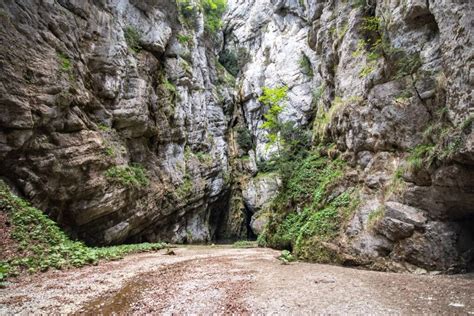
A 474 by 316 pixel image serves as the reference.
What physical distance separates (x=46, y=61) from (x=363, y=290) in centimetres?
1440

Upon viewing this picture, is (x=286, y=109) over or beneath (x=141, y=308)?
over

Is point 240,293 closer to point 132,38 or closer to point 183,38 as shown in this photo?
point 132,38

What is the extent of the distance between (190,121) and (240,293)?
66.4ft

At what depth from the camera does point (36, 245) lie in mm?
8531

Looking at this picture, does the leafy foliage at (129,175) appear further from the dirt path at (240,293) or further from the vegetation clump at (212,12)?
the vegetation clump at (212,12)

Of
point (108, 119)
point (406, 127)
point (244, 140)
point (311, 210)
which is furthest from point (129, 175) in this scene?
point (244, 140)

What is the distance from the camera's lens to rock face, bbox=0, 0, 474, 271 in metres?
7.29

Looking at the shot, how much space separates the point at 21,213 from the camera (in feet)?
30.2

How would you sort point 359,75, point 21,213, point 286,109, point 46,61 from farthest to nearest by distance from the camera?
point 286,109, point 359,75, point 46,61, point 21,213

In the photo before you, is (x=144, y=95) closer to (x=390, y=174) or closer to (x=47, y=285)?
(x=47, y=285)

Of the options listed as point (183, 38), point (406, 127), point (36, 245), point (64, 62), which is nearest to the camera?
point (36, 245)

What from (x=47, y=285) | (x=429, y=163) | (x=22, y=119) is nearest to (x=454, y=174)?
(x=429, y=163)

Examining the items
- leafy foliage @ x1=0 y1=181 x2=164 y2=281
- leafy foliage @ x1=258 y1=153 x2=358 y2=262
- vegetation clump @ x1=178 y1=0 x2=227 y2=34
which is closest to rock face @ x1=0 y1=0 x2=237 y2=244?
leafy foliage @ x1=0 y1=181 x2=164 y2=281

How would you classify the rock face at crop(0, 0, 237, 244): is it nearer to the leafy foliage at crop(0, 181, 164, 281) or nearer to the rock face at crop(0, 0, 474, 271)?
the rock face at crop(0, 0, 474, 271)
